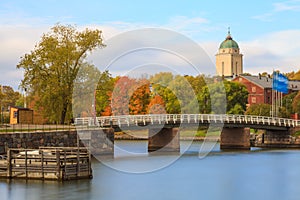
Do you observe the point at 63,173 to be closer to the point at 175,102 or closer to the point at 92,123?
the point at 92,123

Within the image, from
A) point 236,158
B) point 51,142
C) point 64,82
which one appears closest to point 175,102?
point 64,82

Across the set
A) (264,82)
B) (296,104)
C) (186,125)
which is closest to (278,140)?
(186,125)

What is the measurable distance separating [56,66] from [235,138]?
2411 centimetres

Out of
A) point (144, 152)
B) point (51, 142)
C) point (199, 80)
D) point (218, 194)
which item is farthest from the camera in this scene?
point (199, 80)

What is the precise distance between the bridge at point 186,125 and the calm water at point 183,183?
870 cm

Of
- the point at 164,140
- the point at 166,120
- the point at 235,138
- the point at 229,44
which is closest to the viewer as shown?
the point at 166,120

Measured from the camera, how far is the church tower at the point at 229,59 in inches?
7338

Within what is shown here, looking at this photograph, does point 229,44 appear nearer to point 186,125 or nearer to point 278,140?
point 278,140

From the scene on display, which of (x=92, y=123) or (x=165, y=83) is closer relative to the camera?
(x=92, y=123)

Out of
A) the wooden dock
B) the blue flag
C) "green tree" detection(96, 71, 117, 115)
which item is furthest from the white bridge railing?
the wooden dock

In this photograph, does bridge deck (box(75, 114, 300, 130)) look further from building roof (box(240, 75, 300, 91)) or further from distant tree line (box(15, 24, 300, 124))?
building roof (box(240, 75, 300, 91))

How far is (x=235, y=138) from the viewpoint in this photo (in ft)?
267

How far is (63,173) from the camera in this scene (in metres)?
39.1

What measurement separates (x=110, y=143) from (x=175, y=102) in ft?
125
